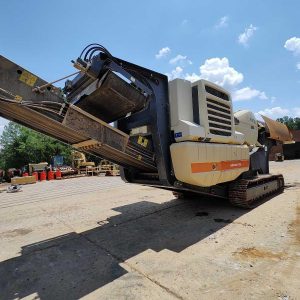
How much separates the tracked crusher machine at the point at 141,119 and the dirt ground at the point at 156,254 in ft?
2.96


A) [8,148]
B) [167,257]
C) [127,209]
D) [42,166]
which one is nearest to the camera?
[167,257]

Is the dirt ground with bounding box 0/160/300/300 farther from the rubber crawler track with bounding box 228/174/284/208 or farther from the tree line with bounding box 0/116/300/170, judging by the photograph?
the tree line with bounding box 0/116/300/170

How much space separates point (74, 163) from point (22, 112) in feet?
77.0

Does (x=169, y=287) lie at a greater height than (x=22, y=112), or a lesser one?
lesser

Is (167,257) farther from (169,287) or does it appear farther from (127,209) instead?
(127,209)

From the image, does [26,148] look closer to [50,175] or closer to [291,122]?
[50,175]

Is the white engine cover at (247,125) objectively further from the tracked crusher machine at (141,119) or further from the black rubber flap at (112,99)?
the black rubber flap at (112,99)

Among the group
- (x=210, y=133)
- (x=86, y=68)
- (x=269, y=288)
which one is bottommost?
(x=269, y=288)

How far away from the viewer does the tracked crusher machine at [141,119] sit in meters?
3.88

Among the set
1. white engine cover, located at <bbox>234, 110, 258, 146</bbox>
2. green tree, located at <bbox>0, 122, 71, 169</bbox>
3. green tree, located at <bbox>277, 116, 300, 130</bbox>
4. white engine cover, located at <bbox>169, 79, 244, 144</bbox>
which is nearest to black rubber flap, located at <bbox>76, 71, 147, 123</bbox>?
white engine cover, located at <bbox>169, 79, 244, 144</bbox>

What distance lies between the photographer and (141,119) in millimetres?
5367

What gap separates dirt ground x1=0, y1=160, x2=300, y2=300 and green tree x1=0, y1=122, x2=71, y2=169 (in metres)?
31.9

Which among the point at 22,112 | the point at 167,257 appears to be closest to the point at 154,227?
the point at 167,257

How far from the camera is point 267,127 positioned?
909 centimetres
